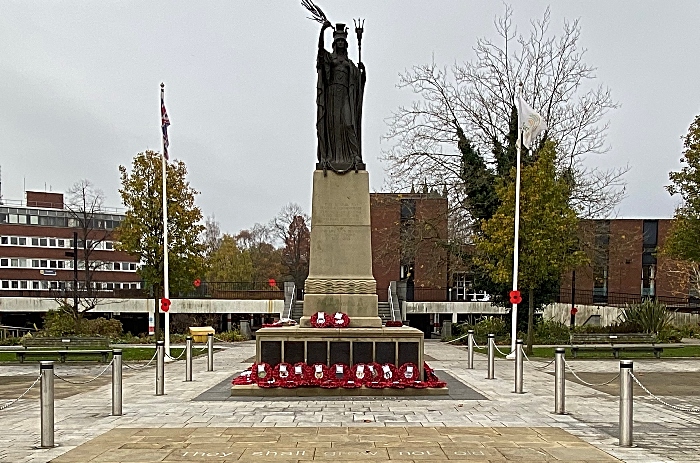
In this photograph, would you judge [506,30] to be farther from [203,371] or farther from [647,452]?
[647,452]

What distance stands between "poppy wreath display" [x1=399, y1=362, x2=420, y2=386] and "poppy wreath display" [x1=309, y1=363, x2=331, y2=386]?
57.4 inches

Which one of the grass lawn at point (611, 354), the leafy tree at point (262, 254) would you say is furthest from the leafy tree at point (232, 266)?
the grass lawn at point (611, 354)

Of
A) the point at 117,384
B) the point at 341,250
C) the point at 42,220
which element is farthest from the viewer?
the point at 42,220

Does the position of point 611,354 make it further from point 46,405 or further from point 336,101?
A: point 46,405

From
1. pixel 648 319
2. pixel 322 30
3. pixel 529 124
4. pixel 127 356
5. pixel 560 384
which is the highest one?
pixel 322 30

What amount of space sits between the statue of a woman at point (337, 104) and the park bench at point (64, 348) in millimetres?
9343

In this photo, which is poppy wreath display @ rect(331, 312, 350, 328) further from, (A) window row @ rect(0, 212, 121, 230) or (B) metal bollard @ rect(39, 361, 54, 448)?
(A) window row @ rect(0, 212, 121, 230)

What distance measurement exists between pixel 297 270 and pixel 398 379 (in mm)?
48875

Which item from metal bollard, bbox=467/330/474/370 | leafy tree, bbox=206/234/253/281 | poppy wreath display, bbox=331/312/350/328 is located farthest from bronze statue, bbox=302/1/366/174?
leafy tree, bbox=206/234/253/281

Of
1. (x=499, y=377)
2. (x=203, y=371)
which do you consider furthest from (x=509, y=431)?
(x=203, y=371)

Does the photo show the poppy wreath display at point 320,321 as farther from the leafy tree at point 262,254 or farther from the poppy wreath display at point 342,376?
the leafy tree at point 262,254

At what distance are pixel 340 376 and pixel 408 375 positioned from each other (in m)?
1.36

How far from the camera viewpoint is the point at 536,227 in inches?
896

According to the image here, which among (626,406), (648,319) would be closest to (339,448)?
(626,406)
